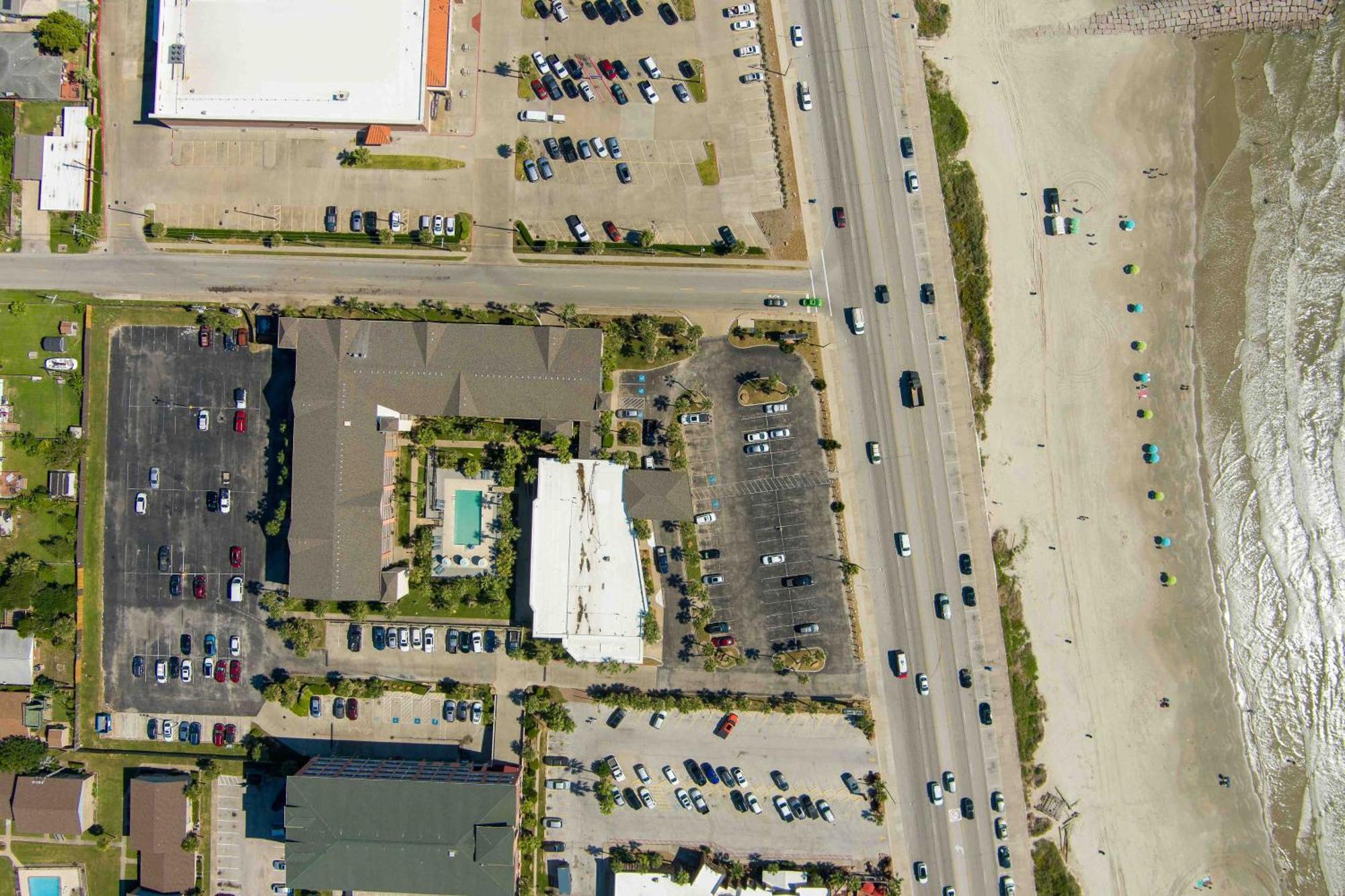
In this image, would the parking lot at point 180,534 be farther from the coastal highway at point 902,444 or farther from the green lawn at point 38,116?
the coastal highway at point 902,444

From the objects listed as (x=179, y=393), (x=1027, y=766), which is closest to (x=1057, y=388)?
(x=1027, y=766)

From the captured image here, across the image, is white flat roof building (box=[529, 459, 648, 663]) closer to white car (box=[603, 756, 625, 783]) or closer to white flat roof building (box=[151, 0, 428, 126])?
white car (box=[603, 756, 625, 783])

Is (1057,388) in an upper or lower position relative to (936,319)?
lower

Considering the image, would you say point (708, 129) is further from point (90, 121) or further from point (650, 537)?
point (90, 121)

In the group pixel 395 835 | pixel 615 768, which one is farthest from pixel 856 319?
pixel 395 835

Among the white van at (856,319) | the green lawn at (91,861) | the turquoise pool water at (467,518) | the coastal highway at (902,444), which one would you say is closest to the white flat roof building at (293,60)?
the turquoise pool water at (467,518)

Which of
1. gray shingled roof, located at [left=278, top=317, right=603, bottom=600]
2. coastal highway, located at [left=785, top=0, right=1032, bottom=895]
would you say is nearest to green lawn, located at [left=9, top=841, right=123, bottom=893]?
gray shingled roof, located at [left=278, top=317, right=603, bottom=600]

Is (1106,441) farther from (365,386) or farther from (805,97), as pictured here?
(365,386)
